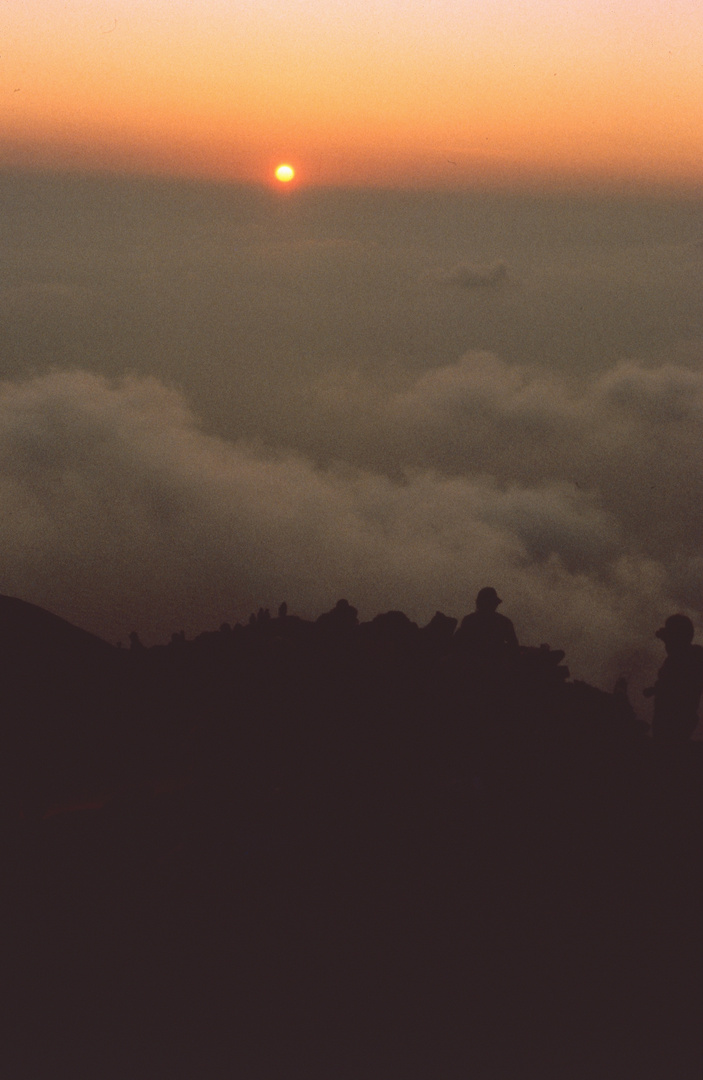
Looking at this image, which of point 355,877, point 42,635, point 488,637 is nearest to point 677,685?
point 488,637

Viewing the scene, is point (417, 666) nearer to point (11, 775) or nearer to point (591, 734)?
point (591, 734)

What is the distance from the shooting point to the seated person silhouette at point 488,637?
17.8 meters

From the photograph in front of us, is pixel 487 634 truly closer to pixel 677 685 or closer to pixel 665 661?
pixel 665 661

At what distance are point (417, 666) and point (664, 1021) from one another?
283 inches

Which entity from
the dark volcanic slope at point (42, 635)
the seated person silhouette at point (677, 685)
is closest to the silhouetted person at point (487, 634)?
the seated person silhouette at point (677, 685)

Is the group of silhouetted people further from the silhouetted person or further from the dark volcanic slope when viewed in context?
the dark volcanic slope

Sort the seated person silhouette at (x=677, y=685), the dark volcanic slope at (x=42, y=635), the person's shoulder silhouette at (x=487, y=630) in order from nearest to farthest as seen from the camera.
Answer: the seated person silhouette at (x=677, y=685) → the person's shoulder silhouette at (x=487, y=630) → the dark volcanic slope at (x=42, y=635)

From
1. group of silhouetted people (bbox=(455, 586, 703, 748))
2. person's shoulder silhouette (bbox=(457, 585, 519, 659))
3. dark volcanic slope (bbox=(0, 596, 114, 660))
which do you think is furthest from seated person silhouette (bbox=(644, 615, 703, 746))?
dark volcanic slope (bbox=(0, 596, 114, 660))

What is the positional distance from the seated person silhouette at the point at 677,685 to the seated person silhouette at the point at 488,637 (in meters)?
2.50

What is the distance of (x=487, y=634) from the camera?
1781cm

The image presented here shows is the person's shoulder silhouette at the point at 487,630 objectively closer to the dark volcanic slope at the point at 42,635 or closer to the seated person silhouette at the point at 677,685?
the seated person silhouette at the point at 677,685

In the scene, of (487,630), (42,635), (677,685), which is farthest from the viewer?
(42,635)

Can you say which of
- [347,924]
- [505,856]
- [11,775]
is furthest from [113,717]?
[505,856]

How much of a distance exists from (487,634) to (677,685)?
123 inches
